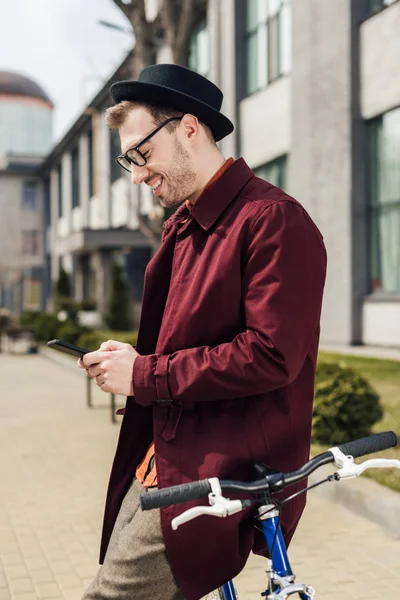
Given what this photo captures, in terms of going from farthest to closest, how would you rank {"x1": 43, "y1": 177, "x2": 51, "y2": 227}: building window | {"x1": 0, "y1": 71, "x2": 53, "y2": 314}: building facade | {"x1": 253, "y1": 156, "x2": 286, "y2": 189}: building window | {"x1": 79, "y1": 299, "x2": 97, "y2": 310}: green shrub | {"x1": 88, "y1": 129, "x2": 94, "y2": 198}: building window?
{"x1": 0, "y1": 71, "x2": 53, "y2": 314}: building facade < {"x1": 43, "y1": 177, "x2": 51, "y2": 227}: building window < {"x1": 88, "y1": 129, "x2": 94, "y2": 198}: building window < {"x1": 79, "y1": 299, "x2": 97, "y2": 310}: green shrub < {"x1": 253, "y1": 156, "x2": 286, "y2": 189}: building window

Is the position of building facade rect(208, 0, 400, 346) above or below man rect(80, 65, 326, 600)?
above

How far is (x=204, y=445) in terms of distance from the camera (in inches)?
85.5

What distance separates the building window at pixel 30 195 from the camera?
209 feet

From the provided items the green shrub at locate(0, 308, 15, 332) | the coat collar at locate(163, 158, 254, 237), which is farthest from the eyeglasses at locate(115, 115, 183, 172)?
the green shrub at locate(0, 308, 15, 332)

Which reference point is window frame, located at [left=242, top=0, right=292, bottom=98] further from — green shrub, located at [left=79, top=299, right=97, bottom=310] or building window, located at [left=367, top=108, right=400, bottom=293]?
green shrub, located at [left=79, top=299, right=97, bottom=310]

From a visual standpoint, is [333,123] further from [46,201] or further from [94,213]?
[46,201]

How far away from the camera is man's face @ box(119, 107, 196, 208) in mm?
2273

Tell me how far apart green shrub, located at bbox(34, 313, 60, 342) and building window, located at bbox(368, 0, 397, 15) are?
14.3m

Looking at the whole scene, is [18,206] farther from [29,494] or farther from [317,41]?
[29,494]

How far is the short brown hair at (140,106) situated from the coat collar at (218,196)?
0.13 meters

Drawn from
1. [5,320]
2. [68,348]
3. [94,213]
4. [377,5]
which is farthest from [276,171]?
[94,213]

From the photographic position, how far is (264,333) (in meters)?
2.08

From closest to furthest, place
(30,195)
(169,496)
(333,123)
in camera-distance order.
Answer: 1. (169,496)
2. (333,123)
3. (30,195)

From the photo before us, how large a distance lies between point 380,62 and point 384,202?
105 inches
